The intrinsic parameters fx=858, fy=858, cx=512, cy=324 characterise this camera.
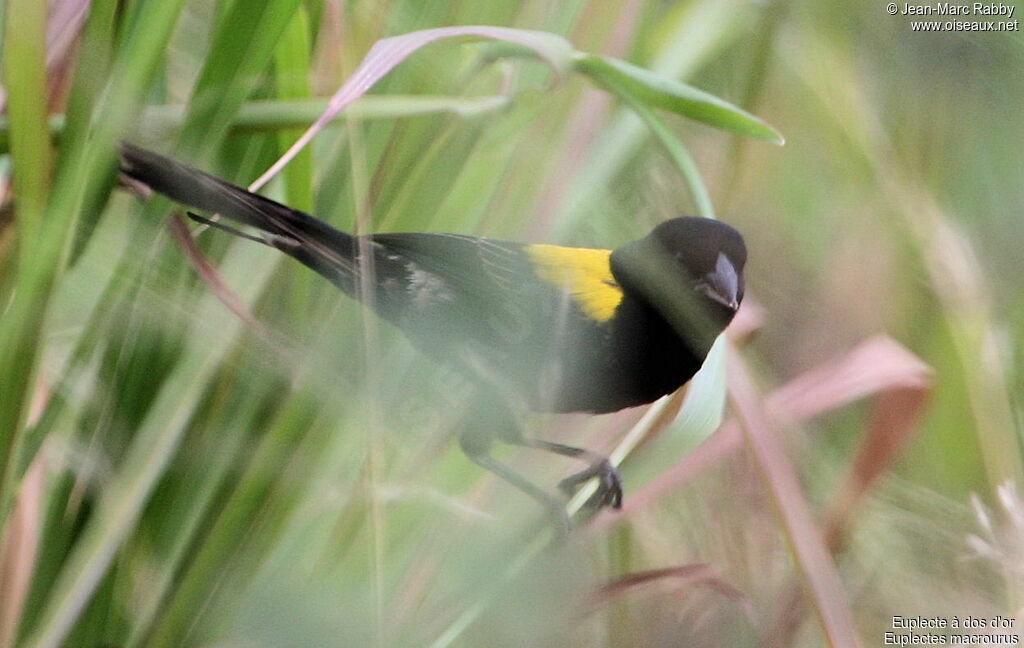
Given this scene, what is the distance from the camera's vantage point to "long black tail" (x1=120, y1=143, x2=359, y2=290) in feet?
2.52

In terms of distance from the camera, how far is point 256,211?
847 millimetres

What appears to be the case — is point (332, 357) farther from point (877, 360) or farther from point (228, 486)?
point (877, 360)

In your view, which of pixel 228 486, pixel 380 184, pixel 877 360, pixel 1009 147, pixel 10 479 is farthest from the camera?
pixel 1009 147

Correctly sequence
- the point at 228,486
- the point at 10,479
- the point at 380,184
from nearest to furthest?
1. the point at 10,479
2. the point at 228,486
3. the point at 380,184

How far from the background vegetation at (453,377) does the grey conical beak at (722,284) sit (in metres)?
0.09

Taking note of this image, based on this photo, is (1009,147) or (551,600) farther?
(1009,147)

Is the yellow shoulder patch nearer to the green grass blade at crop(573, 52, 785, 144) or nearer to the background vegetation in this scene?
the background vegetation

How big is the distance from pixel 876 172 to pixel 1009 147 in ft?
0.58

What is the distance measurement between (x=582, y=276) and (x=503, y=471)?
12.2 inches

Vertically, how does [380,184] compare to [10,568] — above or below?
above

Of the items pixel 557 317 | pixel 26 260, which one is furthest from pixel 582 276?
pixel 26 260

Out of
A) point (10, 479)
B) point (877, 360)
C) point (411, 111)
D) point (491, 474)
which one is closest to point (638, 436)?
point (491, 474)

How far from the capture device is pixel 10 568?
783 millimetres

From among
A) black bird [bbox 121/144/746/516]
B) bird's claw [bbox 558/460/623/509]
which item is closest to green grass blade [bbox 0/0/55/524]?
black bird [bbox 121/144/746/516]
